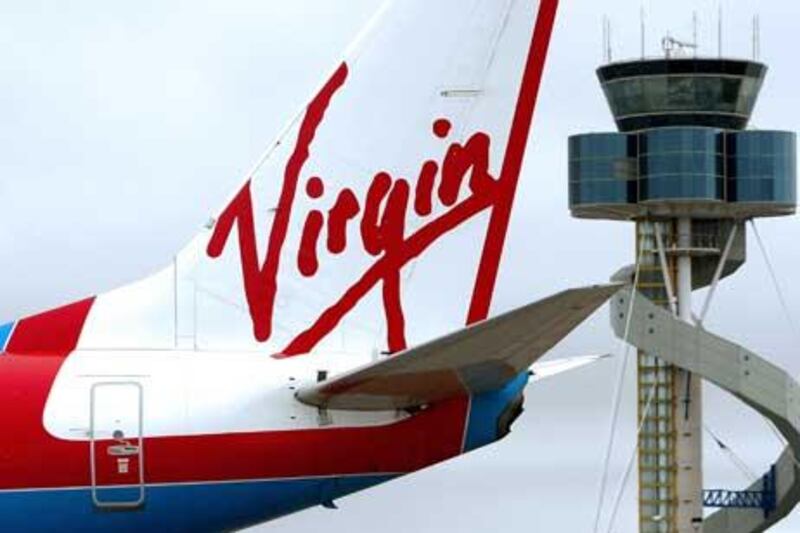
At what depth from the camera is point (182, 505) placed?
33125 millimetres

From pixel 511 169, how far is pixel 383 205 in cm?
158

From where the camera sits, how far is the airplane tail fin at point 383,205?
34156 mm

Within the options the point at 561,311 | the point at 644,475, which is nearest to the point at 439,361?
the point at 561,311

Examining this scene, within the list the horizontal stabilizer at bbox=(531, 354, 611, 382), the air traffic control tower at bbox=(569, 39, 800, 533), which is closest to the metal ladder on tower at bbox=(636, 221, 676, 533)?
the air traffic control tower at bbox=(569, 39, 800, 533)

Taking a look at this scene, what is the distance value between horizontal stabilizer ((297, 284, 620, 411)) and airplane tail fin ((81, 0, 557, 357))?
4.32 ft

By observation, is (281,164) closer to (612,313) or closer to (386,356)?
(386,356)

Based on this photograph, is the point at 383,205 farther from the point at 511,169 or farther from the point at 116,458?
the point at 116,458

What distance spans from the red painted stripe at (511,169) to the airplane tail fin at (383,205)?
0.7 inches

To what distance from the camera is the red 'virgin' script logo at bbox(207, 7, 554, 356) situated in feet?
112

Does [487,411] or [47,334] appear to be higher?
[47,334]

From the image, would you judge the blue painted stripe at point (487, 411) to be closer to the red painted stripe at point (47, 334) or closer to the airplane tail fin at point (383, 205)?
the airplane tail fin at point (383, 205)

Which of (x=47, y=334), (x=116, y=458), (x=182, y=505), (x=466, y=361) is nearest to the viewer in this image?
(x=466, y=361)

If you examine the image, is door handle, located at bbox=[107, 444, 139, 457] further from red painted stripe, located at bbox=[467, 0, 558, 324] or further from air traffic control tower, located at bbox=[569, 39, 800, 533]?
air traffic control tower, located at bbox=[569, 39, 800, 533]

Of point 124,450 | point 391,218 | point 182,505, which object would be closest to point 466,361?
point 391,218
